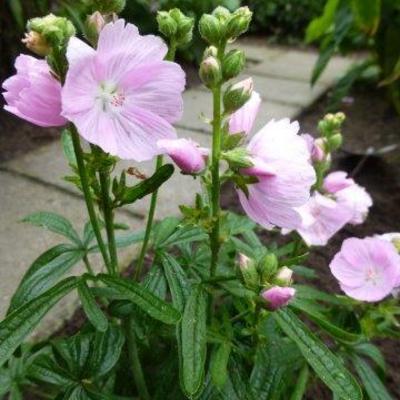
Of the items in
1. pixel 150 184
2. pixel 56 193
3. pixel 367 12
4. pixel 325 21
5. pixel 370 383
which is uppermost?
pixel 150 184

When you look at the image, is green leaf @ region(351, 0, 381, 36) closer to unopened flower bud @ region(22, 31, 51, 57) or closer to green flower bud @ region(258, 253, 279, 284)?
green flower bud @ region(258, 253, 279, 284)

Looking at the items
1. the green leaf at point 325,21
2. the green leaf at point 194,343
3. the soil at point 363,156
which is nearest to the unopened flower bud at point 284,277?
the green leaf at point 194,343

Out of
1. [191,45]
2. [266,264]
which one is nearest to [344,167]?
[191,45]

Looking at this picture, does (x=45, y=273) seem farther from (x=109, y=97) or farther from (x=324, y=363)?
(x=324, y=363)

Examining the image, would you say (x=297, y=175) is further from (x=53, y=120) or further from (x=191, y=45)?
(x=191, y=45)

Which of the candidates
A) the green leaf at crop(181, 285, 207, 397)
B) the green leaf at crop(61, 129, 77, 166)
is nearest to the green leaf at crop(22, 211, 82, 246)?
the green leaf at crop(61, 129, 77, 166)

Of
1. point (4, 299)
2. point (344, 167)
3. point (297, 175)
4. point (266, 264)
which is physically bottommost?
point (344, 167)

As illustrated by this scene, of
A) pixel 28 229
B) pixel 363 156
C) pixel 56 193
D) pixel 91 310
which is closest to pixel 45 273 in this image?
pixel 91 310

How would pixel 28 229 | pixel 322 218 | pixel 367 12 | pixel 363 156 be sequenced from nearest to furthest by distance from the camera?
pixel 322 218, pixel 28 229, pixel 367 12, pixel 363 156
